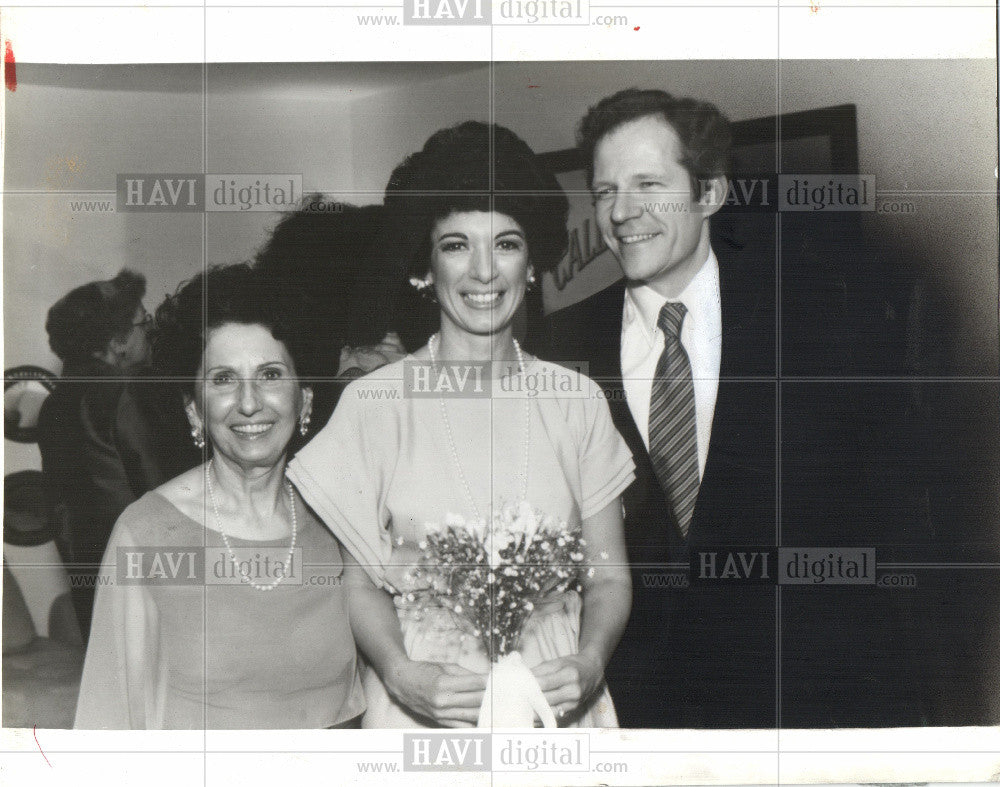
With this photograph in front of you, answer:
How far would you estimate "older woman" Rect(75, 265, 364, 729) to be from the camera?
7.64 ft

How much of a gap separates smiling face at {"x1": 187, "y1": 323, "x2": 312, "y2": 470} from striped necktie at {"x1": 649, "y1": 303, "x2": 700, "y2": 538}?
0.79 m

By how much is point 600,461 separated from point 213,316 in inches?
36.7

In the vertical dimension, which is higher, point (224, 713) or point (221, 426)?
point (221, 426)

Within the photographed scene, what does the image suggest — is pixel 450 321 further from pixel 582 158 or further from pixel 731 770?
pixel 731 770

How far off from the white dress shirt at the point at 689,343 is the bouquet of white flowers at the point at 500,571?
0.32m

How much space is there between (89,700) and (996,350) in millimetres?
2242

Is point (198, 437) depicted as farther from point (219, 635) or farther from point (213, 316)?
point (219, 635)

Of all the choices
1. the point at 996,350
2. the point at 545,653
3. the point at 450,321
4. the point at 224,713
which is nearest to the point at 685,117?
the point at 450,321

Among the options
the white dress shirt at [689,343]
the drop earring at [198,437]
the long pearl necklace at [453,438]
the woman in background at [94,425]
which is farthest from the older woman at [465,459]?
the woman in background at [94,425]

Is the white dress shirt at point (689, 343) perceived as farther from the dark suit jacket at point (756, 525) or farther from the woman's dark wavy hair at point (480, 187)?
the woman's dark wavy hair at point (480, 187)

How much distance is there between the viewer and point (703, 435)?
2.37 meters

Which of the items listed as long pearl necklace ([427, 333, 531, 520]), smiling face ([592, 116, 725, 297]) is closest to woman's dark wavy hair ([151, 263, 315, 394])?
long pearl necklace ([427, 333, 531, 520])

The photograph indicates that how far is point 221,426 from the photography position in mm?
2334

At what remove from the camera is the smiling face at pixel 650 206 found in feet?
7.65
